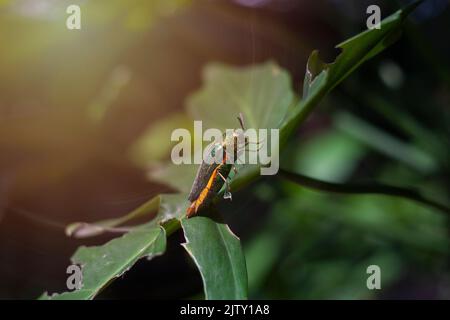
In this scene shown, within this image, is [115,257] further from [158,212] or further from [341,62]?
[341,62]

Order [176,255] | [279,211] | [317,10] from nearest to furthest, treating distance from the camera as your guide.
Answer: [176,255], [317,10], [279,211]

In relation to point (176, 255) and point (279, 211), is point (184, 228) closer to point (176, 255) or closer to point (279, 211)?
point (176, 255)

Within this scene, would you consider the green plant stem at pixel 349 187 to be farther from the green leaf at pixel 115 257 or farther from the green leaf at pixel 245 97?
the green leaf at pixel 115 257

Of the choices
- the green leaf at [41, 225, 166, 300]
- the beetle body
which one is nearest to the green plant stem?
the beetle body
